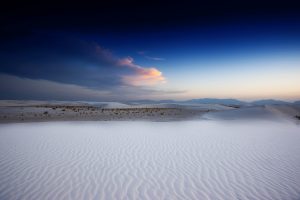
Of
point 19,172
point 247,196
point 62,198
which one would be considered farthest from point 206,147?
point 19,172

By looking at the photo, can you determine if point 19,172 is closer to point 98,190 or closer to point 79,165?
point 79,165

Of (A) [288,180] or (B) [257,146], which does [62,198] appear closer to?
(A) [288,180]

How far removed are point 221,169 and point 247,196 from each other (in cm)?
159

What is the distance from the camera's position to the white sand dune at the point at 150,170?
4391 millimetres

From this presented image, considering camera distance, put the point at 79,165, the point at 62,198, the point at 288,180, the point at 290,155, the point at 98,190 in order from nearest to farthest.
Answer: the point at 62,198 < the point at 98,190 < the point at 288,180 < the point at 79,165 < the point at 290,155

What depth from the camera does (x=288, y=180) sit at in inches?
198

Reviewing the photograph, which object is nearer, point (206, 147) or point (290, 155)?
point (290, 155)

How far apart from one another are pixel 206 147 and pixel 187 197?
15.0ft

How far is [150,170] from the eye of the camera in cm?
578

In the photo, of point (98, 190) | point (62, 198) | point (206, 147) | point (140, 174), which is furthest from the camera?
point (206, 147)

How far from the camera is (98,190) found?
4.50 meters

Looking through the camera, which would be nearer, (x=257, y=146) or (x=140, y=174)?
(x=140, y=174)

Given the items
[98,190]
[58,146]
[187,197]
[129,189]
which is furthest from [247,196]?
[58,146]

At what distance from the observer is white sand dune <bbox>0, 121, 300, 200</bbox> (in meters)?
4.39
